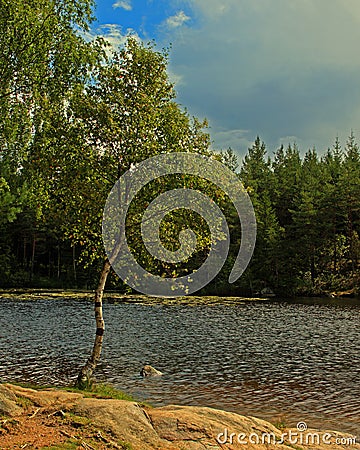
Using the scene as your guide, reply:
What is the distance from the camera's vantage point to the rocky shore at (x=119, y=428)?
28.9 feet

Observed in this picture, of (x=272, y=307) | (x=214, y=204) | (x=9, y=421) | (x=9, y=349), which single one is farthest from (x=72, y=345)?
(x=272, y=307)

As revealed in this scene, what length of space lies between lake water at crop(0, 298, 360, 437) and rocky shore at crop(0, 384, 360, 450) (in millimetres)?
4626

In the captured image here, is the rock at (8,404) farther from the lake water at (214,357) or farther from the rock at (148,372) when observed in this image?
the rock at (148,372)

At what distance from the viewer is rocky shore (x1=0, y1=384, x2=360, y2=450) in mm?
8805

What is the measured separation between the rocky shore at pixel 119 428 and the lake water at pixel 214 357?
4.63m

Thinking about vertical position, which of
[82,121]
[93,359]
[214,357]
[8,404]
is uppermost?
[82,121]

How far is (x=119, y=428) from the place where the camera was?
31.0ft

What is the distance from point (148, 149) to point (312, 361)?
584 inches

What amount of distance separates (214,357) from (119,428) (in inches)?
671

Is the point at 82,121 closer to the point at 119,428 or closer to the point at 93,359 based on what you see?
the point at 93,359

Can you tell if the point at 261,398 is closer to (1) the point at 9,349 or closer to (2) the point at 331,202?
(1) the point at 9,349

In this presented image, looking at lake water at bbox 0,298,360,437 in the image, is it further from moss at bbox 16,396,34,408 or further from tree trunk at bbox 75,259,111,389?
moss at bbox 16,396,34,408

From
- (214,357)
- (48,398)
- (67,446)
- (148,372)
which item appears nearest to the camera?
(67,446)

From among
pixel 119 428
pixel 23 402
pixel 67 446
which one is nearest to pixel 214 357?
pixel 23 402
